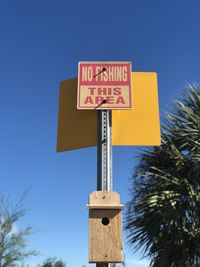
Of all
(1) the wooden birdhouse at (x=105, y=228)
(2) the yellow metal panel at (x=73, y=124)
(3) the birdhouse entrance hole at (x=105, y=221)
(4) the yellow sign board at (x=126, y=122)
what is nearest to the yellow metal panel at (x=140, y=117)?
(4) the yellow sign board at (x=126, y=122)

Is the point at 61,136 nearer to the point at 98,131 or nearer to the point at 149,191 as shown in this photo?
the point at 98,131

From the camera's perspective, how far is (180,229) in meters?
8.27

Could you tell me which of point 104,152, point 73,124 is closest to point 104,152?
point 104,152

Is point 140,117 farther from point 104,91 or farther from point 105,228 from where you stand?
point 105,228

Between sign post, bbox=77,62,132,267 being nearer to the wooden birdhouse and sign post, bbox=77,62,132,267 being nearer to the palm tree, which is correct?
the wooden birdhouse

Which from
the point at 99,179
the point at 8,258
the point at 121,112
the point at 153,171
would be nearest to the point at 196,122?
the point at 153,171

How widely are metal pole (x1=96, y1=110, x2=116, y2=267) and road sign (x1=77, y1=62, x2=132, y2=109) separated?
0.12 m

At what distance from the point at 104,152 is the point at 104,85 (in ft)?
2.28

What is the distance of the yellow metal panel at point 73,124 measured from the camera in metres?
4.40

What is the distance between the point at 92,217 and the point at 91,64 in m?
1.59

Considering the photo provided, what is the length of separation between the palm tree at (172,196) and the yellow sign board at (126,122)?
427 centimetres

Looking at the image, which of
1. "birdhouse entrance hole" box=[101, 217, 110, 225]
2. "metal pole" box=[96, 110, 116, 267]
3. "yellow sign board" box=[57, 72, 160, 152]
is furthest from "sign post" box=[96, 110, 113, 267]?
"birdhouse entrance hole" box=[101, 217, 110, 225]

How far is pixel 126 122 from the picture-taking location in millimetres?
4418

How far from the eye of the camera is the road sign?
4.29 meters
